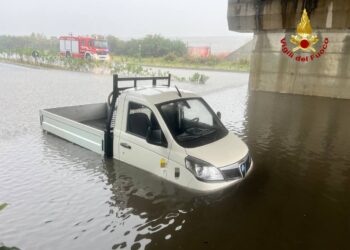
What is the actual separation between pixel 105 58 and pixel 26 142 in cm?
2982

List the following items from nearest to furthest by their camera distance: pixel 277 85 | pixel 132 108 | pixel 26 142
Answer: pixel 132 108, pixel 26 142, pixel 277 85

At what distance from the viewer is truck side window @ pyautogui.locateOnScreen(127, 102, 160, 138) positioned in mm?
5900

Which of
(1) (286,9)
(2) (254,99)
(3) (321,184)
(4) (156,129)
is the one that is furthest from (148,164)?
(1) (286,9)

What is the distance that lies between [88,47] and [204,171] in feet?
114

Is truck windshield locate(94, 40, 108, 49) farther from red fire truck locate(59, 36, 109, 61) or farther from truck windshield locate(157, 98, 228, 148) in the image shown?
truck windshield locate(157, 98, 228, 148)

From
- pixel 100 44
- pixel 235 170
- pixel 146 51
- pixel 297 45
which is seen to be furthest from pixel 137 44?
pixel 235 170

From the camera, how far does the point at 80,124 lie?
7328 mm

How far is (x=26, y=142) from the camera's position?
845cm

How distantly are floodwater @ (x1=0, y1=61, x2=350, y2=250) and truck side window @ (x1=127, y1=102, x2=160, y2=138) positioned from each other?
87cm

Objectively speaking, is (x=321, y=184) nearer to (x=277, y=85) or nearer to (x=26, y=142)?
(x=26, y=142)

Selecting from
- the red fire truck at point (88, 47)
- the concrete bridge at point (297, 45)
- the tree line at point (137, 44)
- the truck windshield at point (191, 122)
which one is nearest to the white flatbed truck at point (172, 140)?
the truck windshield at point (191, 122)

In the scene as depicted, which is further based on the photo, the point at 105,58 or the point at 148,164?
the point at 105,58

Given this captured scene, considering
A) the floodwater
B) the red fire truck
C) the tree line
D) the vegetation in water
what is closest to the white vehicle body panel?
the floodwater

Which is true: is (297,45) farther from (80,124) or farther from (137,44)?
(137,44)
